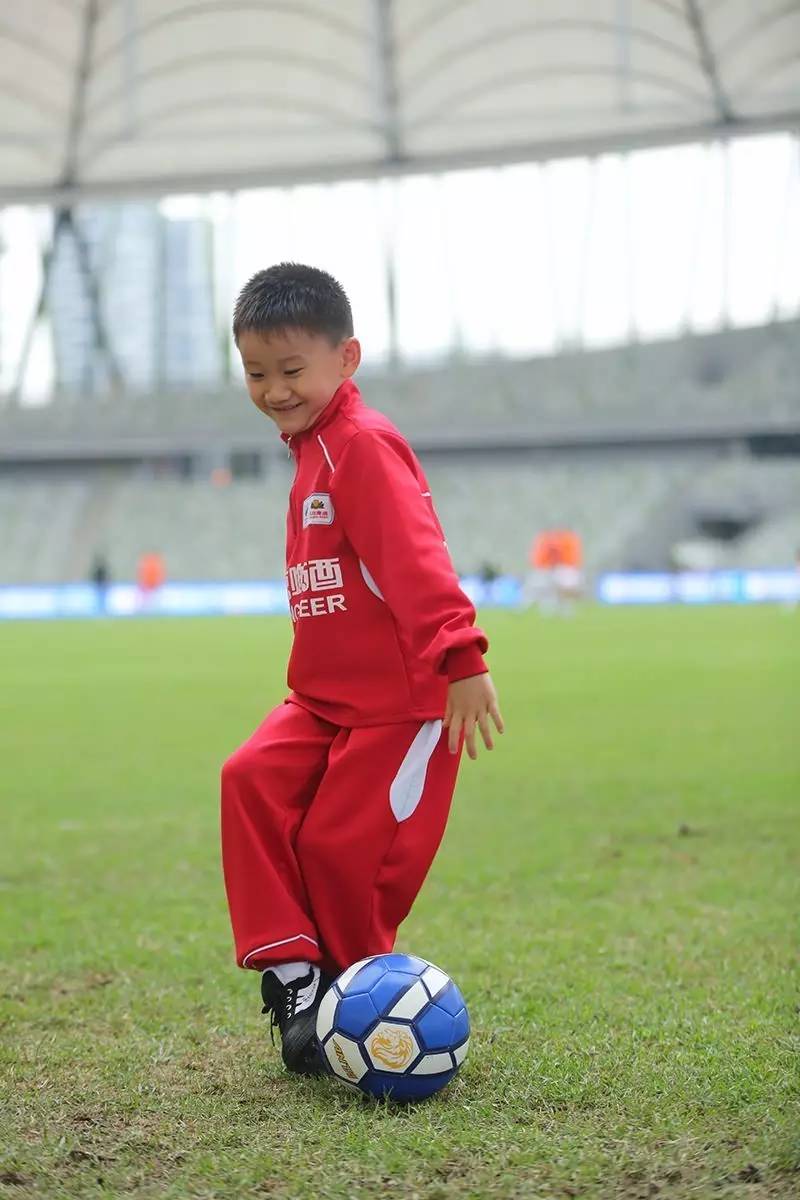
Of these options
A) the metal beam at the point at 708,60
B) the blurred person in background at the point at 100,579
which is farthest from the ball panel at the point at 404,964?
the blurred person in background at the point at 100,579

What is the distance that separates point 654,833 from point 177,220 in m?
40.8

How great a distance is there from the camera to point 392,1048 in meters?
3.01

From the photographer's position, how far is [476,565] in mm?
47469

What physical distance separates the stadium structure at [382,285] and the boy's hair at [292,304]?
3075 cm

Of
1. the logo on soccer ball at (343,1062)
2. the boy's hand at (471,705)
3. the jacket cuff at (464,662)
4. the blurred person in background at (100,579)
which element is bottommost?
the blurred person in background at (100,579)

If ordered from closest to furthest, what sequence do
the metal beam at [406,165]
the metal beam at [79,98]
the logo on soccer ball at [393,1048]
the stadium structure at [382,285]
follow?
the logo on soccer ball at [393,1048] < the metal beam at [79,98] < the stadium structure at [382,285] < the metal beam at [406,165]

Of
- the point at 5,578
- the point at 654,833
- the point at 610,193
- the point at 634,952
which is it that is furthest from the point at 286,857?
the point at 5,578

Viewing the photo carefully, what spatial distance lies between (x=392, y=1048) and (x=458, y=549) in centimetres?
4457

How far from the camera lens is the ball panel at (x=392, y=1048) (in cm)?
301

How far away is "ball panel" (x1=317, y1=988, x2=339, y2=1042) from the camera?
10.2 ft

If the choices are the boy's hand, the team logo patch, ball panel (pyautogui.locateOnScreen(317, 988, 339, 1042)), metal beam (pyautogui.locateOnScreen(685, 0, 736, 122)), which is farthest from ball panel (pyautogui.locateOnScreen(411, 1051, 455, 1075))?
metal beam (pyautogui.locateOnScreen(685, 0, 736, 122))

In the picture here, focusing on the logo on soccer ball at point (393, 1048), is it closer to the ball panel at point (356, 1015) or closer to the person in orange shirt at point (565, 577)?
the ball panel at point (356, 1015)

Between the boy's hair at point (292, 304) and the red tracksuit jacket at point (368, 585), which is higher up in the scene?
the boy's hair at point (292, 304)

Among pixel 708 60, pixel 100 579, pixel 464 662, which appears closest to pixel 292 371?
pixel 464 662
